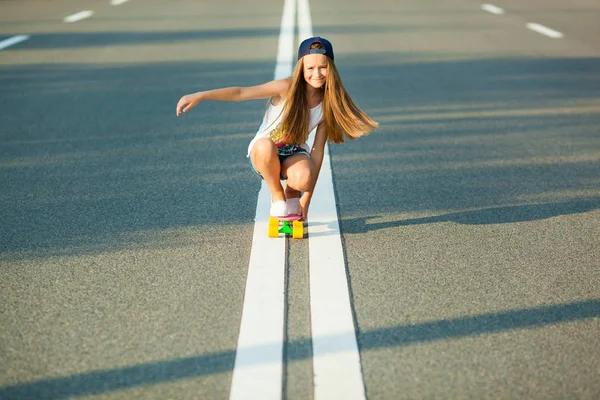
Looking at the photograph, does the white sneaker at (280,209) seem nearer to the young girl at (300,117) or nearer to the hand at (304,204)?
the young girl at (300,117)

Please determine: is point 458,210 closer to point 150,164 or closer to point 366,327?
point 366,327

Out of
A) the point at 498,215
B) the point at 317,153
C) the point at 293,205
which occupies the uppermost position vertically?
the point at 317,153

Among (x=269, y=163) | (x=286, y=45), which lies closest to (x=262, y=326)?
(x=269, y=163)

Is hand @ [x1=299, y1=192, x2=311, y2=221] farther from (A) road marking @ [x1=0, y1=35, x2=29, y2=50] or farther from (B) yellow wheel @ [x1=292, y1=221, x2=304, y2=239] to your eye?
(A) road marking @ [x1=0, y1=35, x2=29, y2=50]

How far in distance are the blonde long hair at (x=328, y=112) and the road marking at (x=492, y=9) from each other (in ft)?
44.4

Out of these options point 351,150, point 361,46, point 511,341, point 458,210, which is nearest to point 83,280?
point 511,341

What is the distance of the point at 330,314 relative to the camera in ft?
11.6

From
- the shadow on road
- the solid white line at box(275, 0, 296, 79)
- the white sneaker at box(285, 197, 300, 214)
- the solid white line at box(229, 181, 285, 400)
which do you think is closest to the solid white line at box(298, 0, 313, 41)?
the solid white line at box(275, 0, 296, 79)

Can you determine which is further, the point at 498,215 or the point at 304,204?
the point at 498,215

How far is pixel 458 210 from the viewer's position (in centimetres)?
504

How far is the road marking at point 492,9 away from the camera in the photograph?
1711cm

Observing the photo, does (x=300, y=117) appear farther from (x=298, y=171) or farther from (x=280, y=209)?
(x=280, y=209)

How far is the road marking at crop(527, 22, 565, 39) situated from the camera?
13.4 meters

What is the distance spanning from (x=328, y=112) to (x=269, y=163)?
428 mm
